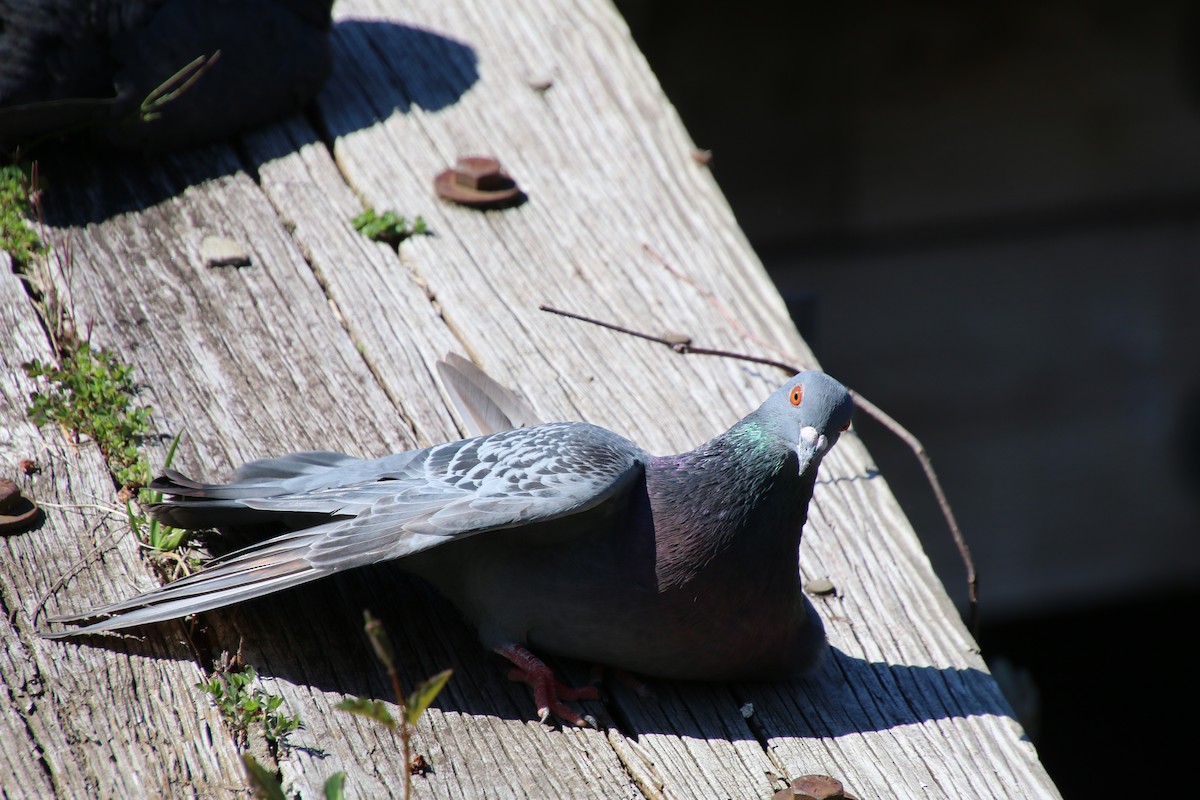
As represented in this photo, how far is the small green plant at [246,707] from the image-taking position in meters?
1.83

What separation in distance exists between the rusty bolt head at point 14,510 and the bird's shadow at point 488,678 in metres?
0.30

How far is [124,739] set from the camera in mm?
1785

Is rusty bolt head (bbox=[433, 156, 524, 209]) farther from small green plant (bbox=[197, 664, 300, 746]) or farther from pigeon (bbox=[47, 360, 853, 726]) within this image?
small green plant (bbox=[197, 664, 300, 746])

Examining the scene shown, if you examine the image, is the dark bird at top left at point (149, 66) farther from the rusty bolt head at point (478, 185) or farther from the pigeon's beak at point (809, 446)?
the pigeon's beak at point (809, 446)

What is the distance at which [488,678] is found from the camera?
2062 mm

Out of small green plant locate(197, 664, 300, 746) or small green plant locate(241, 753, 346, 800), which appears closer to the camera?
small green plant locate(241, 753, 346, 800)

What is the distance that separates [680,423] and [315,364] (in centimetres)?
81

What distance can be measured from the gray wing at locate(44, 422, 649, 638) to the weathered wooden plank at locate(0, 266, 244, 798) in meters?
0.07

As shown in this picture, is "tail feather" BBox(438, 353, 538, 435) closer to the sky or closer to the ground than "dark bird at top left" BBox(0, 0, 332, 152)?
closer to the ground

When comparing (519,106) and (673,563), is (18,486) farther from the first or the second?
(519,106)

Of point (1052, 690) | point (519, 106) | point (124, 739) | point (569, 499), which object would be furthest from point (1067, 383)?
point (124, 739)

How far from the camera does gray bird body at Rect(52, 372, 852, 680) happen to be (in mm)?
2006

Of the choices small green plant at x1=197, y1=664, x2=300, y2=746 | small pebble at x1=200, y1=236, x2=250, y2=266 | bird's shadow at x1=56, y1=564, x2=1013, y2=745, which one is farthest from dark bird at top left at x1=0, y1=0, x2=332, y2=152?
small green plant at x1=197, y1=664, x2=300, y2=746

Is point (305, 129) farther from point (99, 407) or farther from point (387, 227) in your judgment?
point (99, 407)
